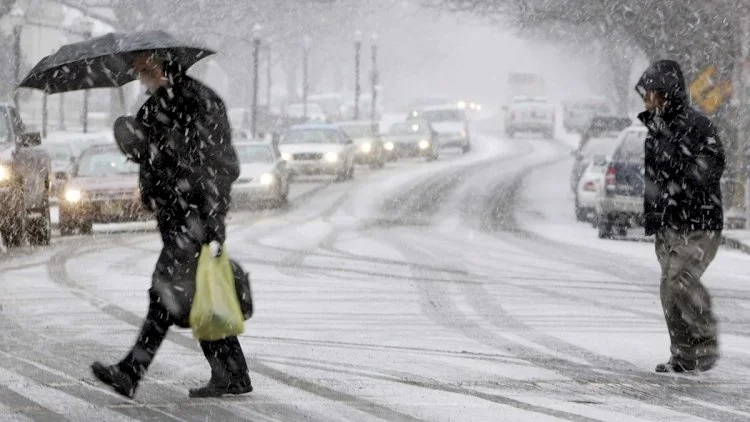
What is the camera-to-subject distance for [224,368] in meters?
7.96

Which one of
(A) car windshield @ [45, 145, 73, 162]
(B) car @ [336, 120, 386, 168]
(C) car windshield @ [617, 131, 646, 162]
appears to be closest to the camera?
(C) car windshield @ [617, 131, 646, 162]

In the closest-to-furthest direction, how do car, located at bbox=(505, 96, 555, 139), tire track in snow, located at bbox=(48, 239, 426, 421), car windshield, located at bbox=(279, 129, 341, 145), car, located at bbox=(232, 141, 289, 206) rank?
tire track in snow, located at bbox=(48, 239, 426, 421) < car, located at bbox=(232, 141, 289, 206) < car windshield, located at bbox=(279, 129, 341, 145) < car, located at bbox=(505, 96, 555, 139)

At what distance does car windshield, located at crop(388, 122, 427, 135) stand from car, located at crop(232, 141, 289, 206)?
24384mm

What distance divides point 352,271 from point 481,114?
113157mm

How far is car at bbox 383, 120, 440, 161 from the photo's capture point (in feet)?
182

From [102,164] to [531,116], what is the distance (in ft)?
176

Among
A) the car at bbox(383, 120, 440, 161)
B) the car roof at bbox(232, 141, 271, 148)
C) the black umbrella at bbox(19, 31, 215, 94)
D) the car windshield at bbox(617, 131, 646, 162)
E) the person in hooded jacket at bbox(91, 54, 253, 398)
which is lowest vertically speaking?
the car at bbox(383, 120, 440, 161)

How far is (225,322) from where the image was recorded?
25.3ft

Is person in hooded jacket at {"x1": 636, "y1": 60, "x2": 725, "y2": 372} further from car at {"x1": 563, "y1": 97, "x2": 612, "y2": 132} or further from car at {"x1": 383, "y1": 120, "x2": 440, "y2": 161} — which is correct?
car at {"x1": 563, "y1": 97, "x2": 612, "y2": 132}

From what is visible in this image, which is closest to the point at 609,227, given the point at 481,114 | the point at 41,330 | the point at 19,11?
the point at 41,330

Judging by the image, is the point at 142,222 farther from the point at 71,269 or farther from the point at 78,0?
the point at 78,0

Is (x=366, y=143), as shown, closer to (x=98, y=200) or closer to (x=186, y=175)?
(x=98, y=200)

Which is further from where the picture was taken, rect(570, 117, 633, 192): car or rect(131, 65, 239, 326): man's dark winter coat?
rect(570, 117, 633, 192): car

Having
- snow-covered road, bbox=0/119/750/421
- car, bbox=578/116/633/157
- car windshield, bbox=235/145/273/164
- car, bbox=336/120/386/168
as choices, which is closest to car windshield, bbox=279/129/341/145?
car, bbox=578/116/633/157
